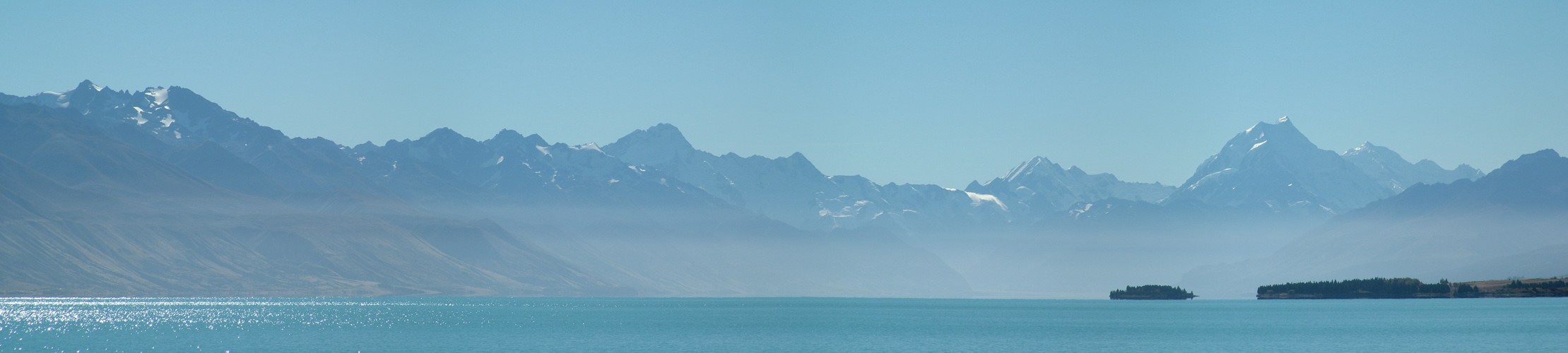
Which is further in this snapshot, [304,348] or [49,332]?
[49,332]

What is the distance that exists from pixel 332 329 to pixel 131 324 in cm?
3539

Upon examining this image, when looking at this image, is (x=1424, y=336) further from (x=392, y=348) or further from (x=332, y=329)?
(x=332, y=329)

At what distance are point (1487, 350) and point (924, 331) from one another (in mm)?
72743

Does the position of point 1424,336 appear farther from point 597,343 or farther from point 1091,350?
point 597,343

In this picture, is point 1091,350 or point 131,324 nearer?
point 1091,350

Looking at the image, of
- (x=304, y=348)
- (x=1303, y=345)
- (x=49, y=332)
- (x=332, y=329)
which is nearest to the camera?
(x=304, y=348)

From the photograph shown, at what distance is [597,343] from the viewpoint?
151250 mm

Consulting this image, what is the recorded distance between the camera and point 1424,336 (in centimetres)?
16262

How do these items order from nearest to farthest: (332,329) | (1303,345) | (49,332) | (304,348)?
(304,348) → (1303,345) → (49,332) → (332,329)

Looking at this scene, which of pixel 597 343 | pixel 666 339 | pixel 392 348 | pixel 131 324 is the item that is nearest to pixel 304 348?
pixel 392 348

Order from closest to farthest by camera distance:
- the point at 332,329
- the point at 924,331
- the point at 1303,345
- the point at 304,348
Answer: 1. the point at 304,348
2. the point at 1303,345
3. the point at 332,329
4. the point at 924,331

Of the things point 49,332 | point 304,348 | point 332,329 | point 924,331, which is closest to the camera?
point 304,348

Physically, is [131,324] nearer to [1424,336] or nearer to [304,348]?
[304,348]

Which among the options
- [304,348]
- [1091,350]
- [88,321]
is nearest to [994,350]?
[1091,350]
